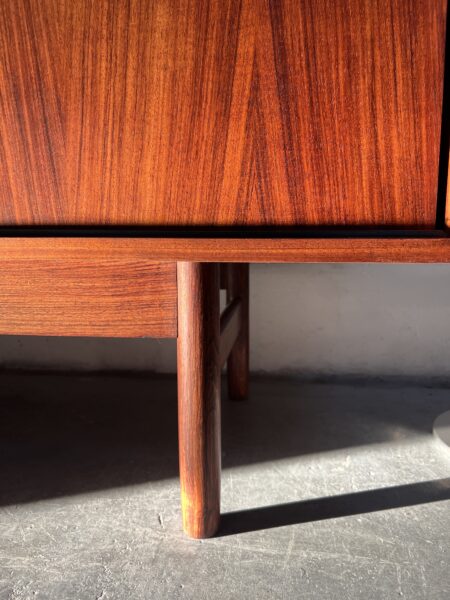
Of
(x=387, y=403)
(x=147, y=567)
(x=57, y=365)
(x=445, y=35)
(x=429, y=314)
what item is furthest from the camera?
(x=57, y=365)

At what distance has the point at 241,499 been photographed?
0.83 m

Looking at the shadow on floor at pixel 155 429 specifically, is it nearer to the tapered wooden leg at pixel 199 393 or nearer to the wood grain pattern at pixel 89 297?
the tapered wooden leg at pixel 199 393

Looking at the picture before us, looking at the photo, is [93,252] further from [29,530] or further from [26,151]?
[29,530]

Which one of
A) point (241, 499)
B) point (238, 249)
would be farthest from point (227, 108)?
point (241, 499)

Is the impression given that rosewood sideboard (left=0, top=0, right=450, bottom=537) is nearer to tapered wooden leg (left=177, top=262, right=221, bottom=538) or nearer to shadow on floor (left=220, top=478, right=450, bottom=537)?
tapered wooden leg (left=177, top=262, right=221, bottom=538)

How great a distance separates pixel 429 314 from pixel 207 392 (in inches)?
30.5

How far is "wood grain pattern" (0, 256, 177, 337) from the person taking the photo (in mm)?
655

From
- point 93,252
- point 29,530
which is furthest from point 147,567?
point 93,252

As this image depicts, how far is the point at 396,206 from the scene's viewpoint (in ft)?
1.89

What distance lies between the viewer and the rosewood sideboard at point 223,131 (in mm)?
547

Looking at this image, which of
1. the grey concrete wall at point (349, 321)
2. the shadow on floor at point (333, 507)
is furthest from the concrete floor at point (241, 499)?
the grey concrete wall at point (349, 321)

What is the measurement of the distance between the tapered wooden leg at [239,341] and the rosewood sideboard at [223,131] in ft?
1.48

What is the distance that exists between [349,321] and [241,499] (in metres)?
0.61

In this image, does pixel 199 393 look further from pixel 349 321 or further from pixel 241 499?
pixel 349 321
